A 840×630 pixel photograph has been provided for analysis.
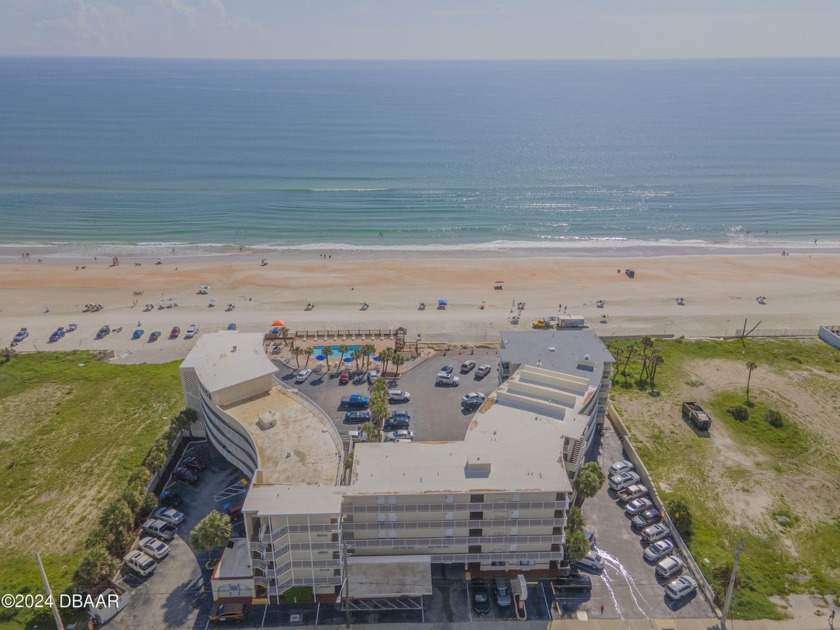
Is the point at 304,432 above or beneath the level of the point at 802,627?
above

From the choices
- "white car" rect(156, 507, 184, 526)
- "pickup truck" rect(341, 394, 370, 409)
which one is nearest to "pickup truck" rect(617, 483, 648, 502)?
"pickup truck" rect(341, 394, 370, 409)

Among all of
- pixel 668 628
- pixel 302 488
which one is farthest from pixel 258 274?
pixel 668 628

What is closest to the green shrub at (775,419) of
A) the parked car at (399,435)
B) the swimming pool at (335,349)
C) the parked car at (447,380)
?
the parked car at (447,380)

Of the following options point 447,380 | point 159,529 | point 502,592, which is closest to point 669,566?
point 502,592

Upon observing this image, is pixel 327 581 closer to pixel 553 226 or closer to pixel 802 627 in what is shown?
pixel 802 627

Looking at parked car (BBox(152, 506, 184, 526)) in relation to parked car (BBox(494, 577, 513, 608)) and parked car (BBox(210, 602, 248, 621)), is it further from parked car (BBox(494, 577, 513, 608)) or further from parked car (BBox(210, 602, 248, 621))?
parked car (BBox(494, 577, 513, 608))

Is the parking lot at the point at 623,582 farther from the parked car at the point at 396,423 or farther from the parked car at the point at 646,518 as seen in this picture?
the parked car at the point at 396,423

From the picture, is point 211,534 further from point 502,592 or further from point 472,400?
point 472,400
